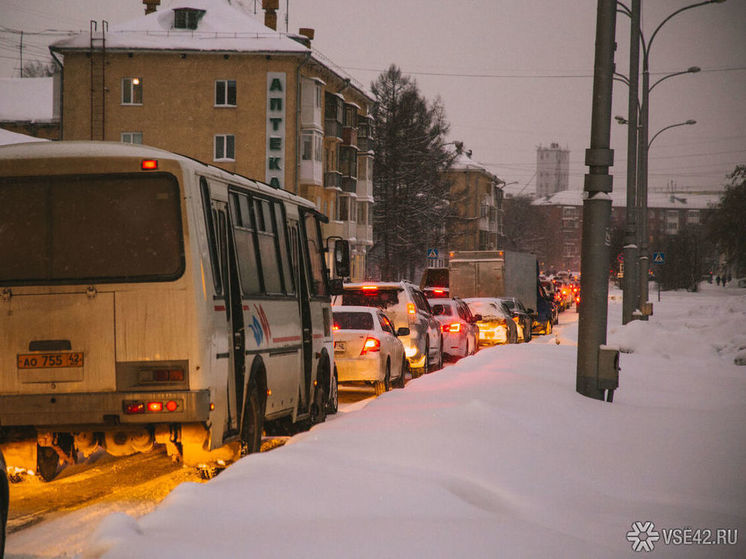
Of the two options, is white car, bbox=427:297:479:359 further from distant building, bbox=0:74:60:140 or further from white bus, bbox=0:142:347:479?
distant building, bbox=0:74:60:140

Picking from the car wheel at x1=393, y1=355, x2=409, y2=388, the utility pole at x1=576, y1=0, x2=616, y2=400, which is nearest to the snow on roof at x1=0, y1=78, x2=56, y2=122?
the car wheel at x1=393, y1=355, x2=409, y2=388

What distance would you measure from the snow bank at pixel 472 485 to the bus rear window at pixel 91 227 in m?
1.94

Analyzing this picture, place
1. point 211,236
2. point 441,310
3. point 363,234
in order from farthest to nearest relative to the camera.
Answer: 1. point 363,234
2. point 441,310
3. point 211,236

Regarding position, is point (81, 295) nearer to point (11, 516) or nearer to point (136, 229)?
point (136, 229)

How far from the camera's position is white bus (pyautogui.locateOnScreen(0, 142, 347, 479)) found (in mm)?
8461

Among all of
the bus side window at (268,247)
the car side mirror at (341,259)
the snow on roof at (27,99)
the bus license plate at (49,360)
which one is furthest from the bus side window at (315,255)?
the snow on roof at (27,99)

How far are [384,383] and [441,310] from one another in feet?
31.9

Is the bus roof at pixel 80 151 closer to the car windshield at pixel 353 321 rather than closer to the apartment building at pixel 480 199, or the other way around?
the car windshield at pixel 353 321

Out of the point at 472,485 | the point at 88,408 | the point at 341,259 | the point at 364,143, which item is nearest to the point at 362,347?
the point at 341,259

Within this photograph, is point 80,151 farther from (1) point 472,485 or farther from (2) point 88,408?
(1) point 472,485

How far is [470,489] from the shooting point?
7.16m

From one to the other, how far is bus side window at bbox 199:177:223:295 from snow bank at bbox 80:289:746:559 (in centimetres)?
151

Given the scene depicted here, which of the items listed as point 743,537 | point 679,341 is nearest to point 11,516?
point 743,537

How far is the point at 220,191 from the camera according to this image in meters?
9.71
